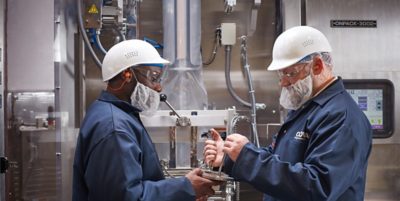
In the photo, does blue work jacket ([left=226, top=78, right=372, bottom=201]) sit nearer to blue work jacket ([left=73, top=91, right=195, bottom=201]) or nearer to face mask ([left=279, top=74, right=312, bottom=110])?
face mask ([left=279, top=74, right=312, bottom=110])

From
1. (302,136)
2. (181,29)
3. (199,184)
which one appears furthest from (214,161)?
(181,29)

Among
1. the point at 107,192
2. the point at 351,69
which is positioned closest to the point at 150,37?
the point at 351,69

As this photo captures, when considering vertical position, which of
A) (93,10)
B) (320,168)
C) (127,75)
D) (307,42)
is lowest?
(320,168)

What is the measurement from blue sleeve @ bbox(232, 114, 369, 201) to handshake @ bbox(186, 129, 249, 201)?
87 millimetres

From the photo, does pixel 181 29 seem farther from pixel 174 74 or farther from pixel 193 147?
pixel 193 147

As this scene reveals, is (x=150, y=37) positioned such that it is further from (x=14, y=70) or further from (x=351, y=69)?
(x=351, y=69)

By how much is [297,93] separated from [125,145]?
63 centimetres

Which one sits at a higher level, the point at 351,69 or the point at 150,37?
the point at 150,37

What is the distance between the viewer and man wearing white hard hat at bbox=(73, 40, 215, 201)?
1.33 m

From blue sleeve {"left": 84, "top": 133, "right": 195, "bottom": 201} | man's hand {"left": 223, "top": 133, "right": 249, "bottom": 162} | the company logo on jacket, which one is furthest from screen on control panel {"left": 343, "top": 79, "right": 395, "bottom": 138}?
blue sleeve {"left": 84, "top": 133, "right": 195, "bottom": 201}

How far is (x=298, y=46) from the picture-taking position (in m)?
1.48

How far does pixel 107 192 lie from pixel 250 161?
1.55ft

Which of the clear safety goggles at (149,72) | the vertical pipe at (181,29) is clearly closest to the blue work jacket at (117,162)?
the clear safety goggles at (149,72)

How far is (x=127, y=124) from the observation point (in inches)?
56.3
